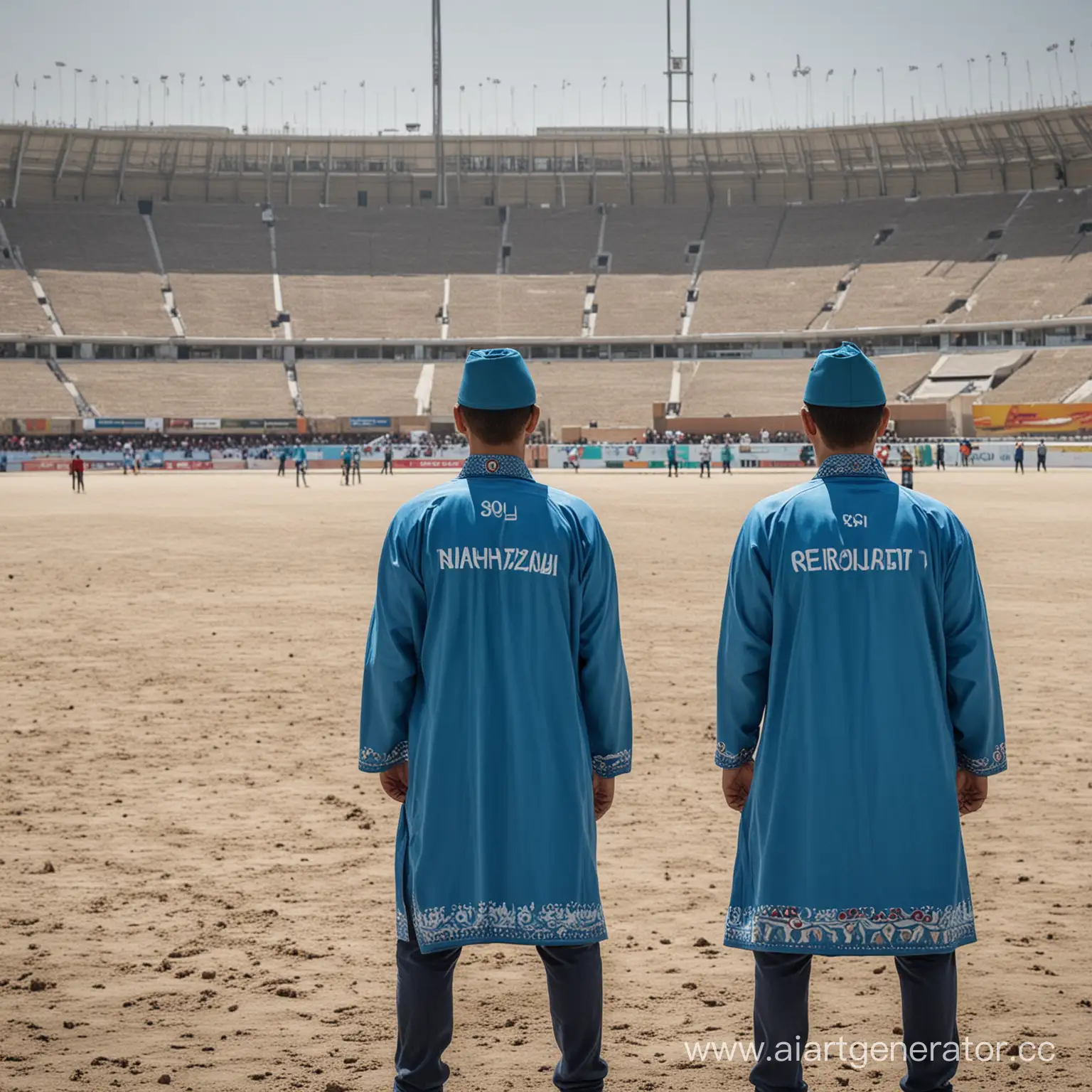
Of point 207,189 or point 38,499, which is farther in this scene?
point 207,189

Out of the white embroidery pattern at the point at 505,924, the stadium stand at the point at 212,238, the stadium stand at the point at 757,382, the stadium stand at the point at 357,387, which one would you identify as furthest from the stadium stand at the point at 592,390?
the white embroidery pattern at the point at 505,924

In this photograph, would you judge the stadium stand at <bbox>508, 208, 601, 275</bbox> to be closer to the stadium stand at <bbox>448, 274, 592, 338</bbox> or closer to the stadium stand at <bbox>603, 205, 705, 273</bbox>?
the stadium stand at <bbox>603, 205, 705, 273</bbox>

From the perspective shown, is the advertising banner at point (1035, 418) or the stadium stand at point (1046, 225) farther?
the stadium stand at point (1046, 225)

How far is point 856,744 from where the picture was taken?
4.12 m

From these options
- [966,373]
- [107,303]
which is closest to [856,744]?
[966,373]

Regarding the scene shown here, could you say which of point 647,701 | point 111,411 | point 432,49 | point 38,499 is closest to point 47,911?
point 647,701

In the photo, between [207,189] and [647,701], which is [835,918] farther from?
[207,189]

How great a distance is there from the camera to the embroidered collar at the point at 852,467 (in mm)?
4379

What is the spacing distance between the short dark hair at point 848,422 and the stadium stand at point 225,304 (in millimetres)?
91468

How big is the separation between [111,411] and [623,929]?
80369 mm

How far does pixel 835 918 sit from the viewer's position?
4066 millimetres

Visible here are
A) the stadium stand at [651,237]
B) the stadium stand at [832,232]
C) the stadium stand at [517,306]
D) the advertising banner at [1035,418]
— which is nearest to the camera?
the advertising banner at [1035,418]

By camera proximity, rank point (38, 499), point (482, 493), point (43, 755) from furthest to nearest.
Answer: point (38, 499) → point (43, 755) → point (482, 493)

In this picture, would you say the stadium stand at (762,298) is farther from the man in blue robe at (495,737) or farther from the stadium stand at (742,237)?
the man in blue robe at (495,737)
